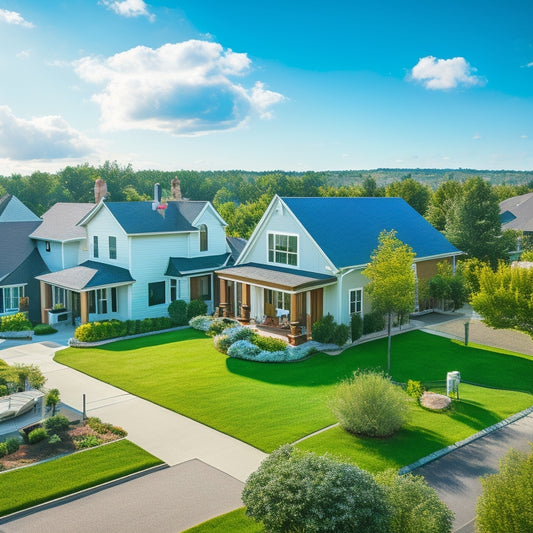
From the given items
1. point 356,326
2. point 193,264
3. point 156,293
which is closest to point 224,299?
point 193,264

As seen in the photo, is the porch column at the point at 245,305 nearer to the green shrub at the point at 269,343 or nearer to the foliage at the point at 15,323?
the green shrub at the point at 269,343

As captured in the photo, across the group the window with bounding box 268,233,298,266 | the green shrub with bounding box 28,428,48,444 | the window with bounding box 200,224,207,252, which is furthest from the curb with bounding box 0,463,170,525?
the window with bounding box 200,224,207,252

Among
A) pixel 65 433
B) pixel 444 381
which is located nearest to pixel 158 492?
pixel 65 433

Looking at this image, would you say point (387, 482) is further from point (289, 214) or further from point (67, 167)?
point (67, 167)

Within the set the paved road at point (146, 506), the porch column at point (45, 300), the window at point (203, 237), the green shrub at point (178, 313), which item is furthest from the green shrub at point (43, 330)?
the paved road at point (146, 506)

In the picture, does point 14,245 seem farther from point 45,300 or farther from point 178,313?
point 178,313

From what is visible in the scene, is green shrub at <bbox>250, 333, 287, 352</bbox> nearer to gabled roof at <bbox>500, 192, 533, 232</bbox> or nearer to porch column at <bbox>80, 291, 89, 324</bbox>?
porch column at <bbox>80, 291, 89, 324</bbox>
